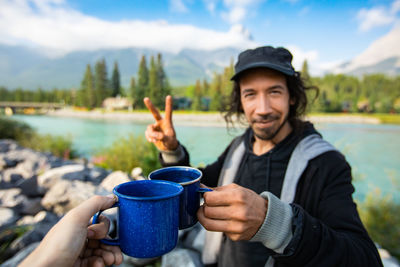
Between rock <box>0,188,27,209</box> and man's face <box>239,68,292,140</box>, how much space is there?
12.4ft

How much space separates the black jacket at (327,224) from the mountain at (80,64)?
447 ft

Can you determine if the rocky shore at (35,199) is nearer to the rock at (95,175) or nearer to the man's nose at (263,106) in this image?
the rock at (95,175)

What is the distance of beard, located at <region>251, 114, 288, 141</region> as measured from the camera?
1.44 m

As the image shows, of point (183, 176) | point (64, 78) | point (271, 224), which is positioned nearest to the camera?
point (271, 224)

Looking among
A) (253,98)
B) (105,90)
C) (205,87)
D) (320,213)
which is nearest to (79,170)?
(253,98)

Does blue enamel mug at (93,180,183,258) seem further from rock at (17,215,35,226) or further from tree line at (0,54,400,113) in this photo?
tree line at (0,54,400,113)

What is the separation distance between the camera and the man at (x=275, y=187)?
79cm

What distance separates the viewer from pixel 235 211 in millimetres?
753

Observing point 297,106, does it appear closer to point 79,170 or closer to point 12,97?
point 79,170

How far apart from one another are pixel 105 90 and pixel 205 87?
14065 mm

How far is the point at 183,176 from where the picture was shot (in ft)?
3.20

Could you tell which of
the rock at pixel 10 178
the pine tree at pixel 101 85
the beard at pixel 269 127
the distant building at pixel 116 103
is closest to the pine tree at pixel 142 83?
the rock at pixel 10 178

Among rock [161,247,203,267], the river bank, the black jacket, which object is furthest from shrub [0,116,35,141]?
the black jacket

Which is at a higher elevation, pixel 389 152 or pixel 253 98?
pixel 253 98
